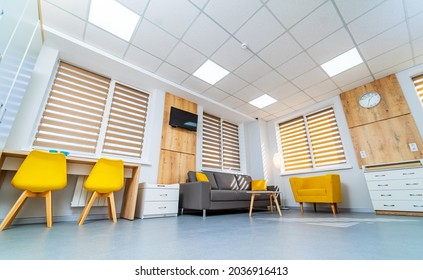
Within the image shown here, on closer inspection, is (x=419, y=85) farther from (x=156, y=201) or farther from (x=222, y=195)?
(x=156, y=201)

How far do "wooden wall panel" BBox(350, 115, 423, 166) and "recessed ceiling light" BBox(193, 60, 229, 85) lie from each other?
3546mm

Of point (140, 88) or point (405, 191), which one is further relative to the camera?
point (140, 88)

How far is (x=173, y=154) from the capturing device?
409 centimetres

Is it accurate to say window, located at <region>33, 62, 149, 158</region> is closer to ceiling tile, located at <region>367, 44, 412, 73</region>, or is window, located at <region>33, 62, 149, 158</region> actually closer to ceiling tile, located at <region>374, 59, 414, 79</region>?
ceiling tile, located at <region>367, 44, 412, 73</region>

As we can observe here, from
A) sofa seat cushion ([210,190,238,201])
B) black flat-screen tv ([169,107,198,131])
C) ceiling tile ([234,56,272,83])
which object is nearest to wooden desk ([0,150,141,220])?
sofa seat cushion ([210,190,238,201])

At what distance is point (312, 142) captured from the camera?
16.6ft

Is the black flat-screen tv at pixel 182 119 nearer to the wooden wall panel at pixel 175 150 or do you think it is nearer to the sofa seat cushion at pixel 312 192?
the wooden wall panel at pixel 175 150

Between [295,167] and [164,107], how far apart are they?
4.32 metres

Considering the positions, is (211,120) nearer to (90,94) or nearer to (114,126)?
(114,126)

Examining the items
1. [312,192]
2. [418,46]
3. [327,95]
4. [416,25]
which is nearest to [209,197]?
[312,192]

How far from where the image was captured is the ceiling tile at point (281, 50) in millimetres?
3052

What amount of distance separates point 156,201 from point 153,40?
2.90 metres
